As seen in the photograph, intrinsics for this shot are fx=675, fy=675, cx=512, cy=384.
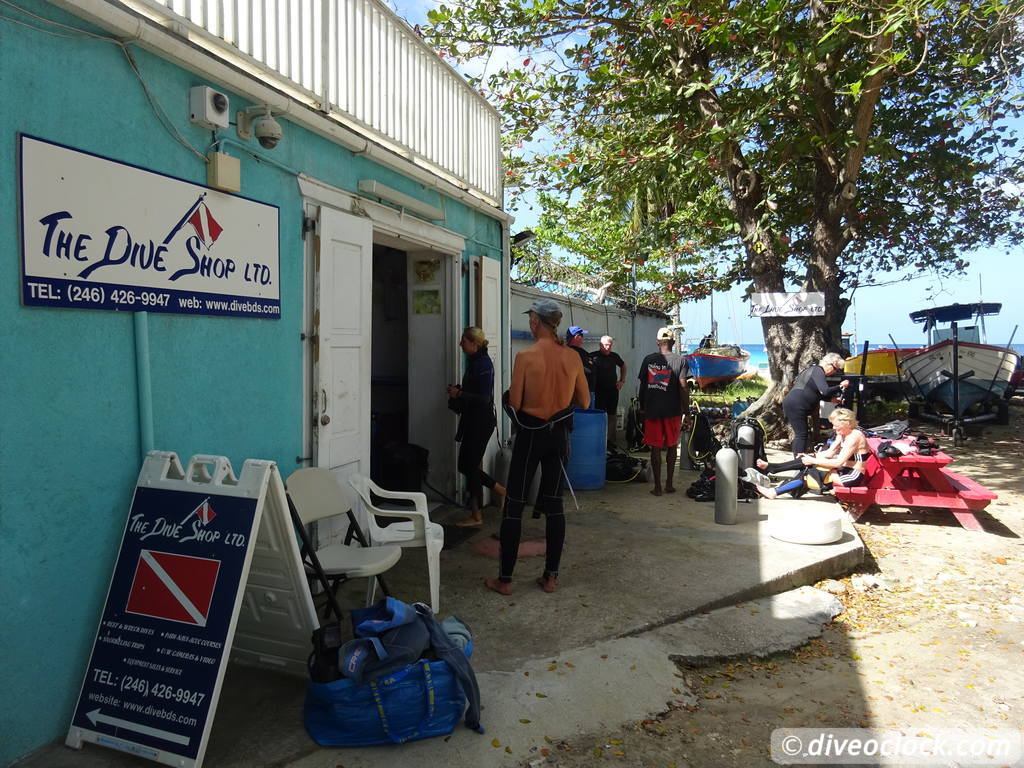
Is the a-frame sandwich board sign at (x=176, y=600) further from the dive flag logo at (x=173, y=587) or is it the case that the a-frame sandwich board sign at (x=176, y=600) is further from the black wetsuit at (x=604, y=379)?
the black wetsuit at (x=604, y=379)

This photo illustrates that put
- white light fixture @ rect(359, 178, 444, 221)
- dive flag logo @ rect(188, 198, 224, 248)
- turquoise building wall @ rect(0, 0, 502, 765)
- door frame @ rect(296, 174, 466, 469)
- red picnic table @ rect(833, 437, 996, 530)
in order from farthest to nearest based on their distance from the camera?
red picnic table @ rect(833, 437, 996, 530)
white light fixture @ rect(359, 178, 444, 221)
door frame @ rect(296, 174, 466, 469)
dive flag logo @ rect(188, 198, 224, 248)
turquoise building wall @ rect(0, 0, 502, 765)

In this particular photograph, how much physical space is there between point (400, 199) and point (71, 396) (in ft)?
10.0

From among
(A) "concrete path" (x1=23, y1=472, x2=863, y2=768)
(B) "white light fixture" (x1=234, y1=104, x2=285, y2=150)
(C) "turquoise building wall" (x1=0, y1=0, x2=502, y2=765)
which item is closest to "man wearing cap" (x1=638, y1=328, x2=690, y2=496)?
(A) "concrete path" (x1=23, y1=472, x2=863, y2=768)

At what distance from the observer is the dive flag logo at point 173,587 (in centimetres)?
271

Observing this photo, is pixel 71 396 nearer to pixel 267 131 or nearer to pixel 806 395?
pixel 267 131

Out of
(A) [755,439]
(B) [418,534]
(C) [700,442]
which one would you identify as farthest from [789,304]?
(B) [418,534]

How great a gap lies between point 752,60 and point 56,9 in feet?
29.4

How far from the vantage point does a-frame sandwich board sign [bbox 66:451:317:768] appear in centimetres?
259

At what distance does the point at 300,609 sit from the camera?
3.08 meters

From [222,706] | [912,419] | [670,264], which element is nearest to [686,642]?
[222,706]

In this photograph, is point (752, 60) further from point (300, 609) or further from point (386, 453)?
point (300, 609)

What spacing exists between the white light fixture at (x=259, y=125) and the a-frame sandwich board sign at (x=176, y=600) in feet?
6.01

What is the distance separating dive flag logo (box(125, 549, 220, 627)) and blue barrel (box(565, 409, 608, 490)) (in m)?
5.10

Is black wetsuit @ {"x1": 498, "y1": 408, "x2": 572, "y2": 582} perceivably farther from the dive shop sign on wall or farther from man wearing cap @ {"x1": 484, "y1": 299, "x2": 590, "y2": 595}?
the dive shop sign on wall
